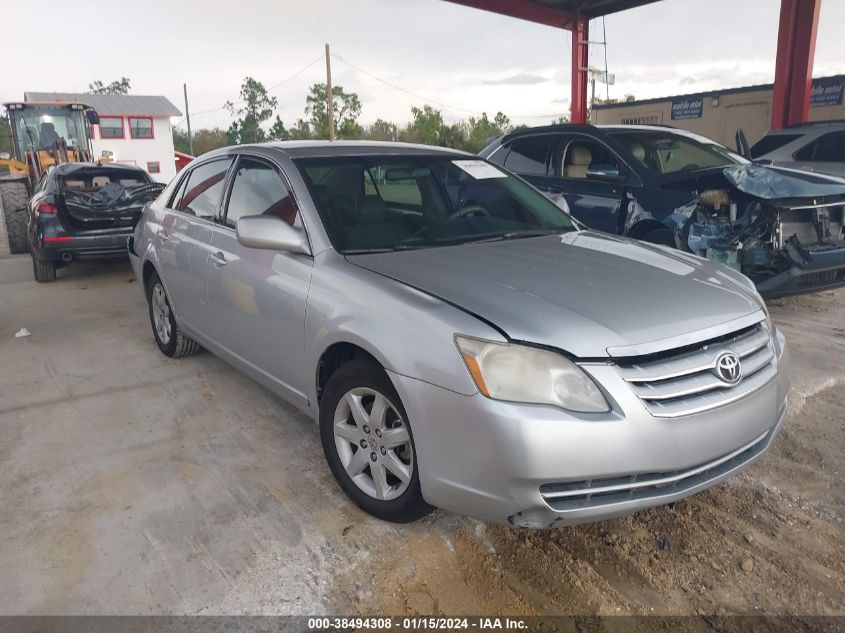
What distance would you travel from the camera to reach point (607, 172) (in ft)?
19.6

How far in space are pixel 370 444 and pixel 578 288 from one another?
3.44 feet

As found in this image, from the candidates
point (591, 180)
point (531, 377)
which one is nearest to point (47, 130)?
point (591, 180)

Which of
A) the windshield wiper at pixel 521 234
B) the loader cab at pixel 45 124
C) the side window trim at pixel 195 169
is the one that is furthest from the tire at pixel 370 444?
the loader cab at pixel 45 124

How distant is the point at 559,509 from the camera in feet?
7.07

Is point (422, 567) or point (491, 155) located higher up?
→ point (491, 155)

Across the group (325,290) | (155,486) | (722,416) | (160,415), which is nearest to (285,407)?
(160,415)

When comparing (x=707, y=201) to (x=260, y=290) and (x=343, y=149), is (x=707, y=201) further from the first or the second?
(x=260, y=290)

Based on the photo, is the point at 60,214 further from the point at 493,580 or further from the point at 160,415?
the point at 493,580

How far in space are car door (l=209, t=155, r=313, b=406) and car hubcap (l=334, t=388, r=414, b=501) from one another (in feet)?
1.29

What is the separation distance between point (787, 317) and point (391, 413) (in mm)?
4698

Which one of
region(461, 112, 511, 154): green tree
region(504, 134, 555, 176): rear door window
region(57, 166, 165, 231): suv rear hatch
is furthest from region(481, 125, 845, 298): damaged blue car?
region(461, 112, 511, 154): green tree

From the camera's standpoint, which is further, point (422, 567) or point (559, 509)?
point (422, 567)

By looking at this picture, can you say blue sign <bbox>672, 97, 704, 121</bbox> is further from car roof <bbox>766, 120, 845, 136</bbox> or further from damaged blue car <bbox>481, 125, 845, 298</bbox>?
damaged blue car <bbox>481, 125, 845, 298</bbox>

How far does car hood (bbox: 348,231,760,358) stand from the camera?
89.0 inches
